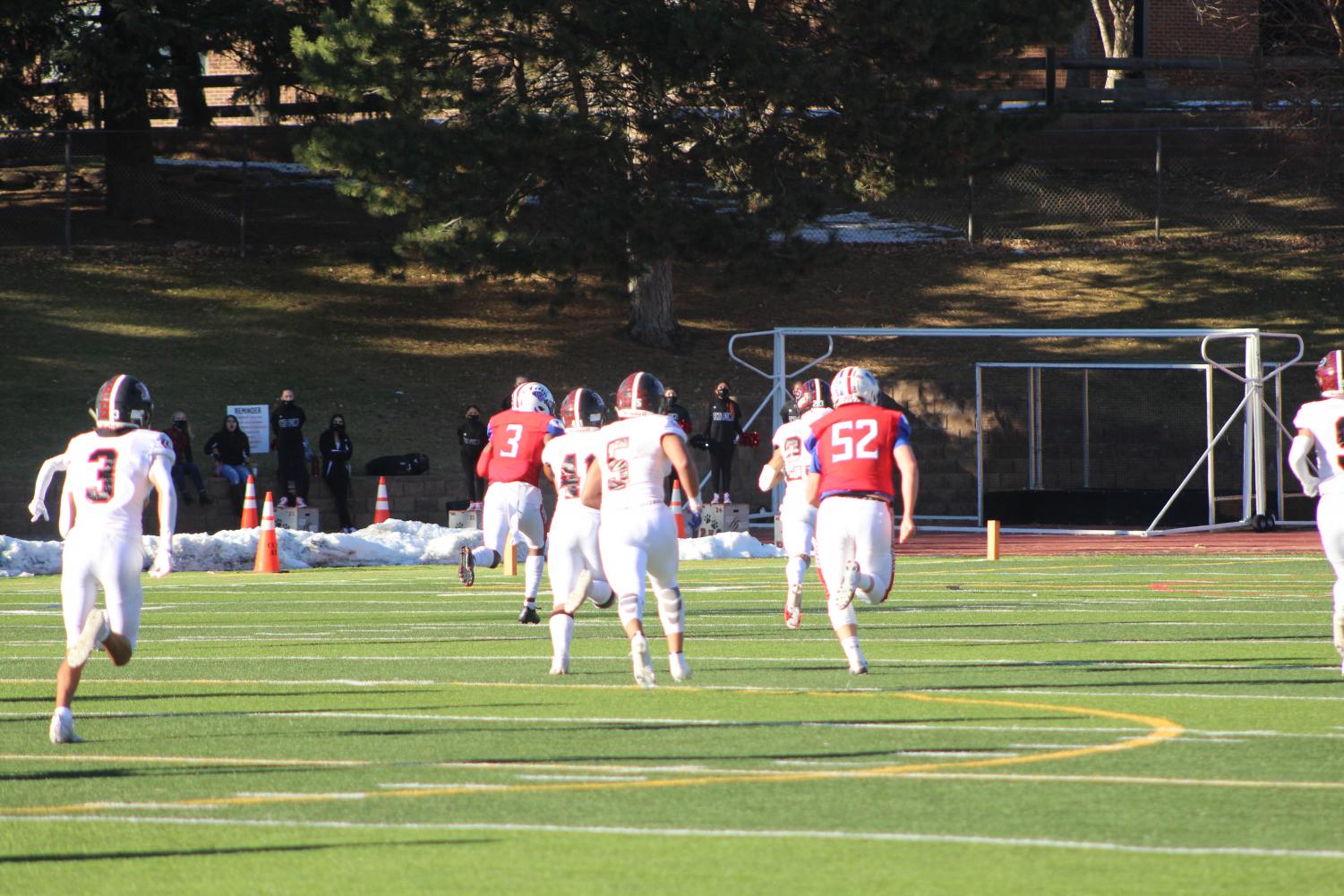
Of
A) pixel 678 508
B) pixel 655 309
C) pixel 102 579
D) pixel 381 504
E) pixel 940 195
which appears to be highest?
pixel 940 195

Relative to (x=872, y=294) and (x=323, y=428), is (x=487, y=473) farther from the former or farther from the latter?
(x=872, y=294)

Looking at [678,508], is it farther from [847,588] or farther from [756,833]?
[756,833]

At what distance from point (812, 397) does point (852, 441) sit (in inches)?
169

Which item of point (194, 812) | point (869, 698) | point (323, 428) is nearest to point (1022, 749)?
point (869, 698)

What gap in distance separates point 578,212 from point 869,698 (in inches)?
1022

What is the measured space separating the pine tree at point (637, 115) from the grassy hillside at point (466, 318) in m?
2.11

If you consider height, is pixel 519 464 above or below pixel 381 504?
above

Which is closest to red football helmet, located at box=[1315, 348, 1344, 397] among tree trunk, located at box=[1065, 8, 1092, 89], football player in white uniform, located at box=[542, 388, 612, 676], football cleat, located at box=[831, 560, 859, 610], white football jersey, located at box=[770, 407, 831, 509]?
football cleat, located at box=[831, 560, 859, 610]

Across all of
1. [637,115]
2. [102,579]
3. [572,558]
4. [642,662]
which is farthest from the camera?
[637,115]

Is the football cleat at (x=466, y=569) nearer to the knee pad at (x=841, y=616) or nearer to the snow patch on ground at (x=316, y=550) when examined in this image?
the snow patch on ground at (x=316, y=550)

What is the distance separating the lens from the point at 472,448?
31438 mm

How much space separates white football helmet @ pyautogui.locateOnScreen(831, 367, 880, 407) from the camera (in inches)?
524

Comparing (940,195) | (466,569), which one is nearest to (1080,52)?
(940,195)

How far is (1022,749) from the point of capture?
9.26 meters
